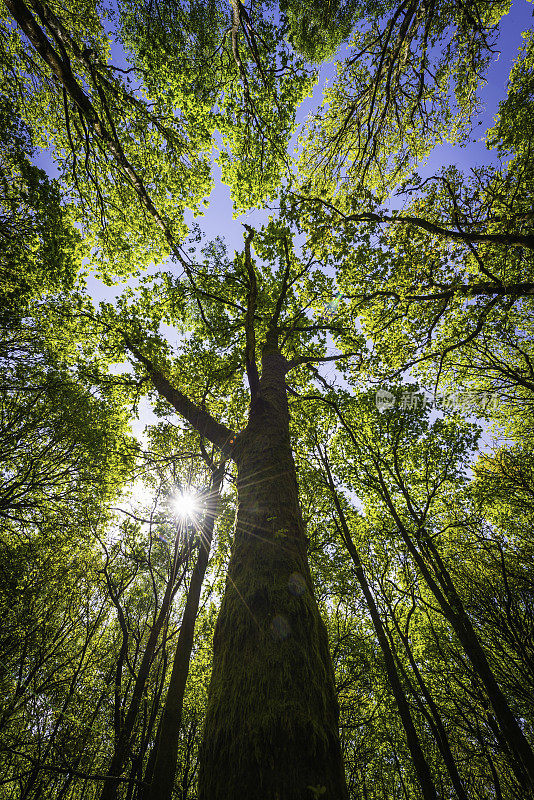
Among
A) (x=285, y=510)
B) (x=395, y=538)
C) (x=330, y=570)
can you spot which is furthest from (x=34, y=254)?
(x=395, y=538)

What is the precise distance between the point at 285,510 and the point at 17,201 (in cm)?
849

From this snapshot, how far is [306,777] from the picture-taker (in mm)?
1324

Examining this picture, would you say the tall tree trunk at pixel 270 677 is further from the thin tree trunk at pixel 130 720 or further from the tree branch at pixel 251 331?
the thin tree trunk at pixel 130 720

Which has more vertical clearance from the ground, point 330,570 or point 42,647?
point 330,570

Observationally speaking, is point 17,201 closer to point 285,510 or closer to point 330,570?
point 285,510

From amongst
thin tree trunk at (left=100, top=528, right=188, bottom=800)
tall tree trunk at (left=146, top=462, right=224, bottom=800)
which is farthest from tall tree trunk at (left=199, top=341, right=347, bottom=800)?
thin tree trunk at (left=100, top=528, right=188, bottom=800)

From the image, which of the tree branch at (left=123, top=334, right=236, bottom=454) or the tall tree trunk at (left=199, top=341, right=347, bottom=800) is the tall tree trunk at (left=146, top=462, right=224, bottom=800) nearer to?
the tree branch at (left=123, top=334, right=236, bottom=454)

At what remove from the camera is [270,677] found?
1.71 m

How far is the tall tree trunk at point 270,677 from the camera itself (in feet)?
4.50

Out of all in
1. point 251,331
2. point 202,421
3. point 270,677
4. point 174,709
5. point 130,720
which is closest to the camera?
point 270,677

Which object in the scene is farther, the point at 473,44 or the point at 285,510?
the point at 473,44

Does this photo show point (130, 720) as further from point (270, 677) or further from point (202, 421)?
→ point (270, 677)

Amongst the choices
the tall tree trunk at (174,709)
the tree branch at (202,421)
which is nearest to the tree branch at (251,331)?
the tree branch at (202,421)

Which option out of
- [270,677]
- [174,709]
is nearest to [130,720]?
[174,709]
